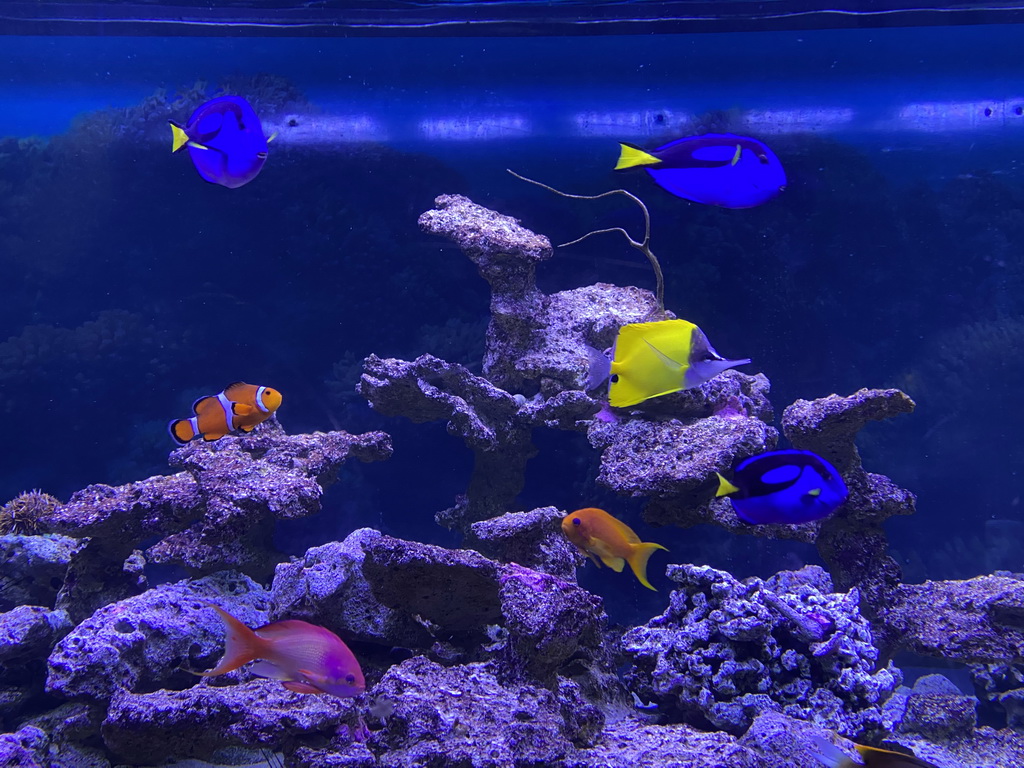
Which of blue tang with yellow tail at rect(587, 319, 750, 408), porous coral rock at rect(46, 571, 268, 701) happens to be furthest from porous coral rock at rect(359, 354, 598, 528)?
porous coral rock at rect(46, 571, 268, 701)

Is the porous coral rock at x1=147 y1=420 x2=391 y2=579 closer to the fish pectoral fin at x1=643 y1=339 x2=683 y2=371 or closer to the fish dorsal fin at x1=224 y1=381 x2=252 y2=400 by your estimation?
the fish dorsal fin at x1=224 y1=381 x2=252 y2=400

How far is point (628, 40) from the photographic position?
6.68 m

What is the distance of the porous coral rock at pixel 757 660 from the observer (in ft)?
8.23

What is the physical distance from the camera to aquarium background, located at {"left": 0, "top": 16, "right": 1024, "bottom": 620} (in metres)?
5.99

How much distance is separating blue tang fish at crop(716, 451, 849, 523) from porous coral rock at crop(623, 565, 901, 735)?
2.69ft

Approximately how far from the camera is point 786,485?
2162 mm

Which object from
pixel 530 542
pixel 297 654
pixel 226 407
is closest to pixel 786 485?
pixel 530 542

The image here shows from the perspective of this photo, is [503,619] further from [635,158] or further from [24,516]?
[24,516]

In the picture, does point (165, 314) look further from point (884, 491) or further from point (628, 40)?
point (884, 491)

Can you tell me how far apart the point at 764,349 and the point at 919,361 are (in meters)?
2.11

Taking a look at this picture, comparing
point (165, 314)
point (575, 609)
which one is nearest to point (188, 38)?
point (165, 314)

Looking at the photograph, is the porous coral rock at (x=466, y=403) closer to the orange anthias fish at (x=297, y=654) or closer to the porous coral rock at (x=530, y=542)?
the porous coral rock at (x=530, y=542)

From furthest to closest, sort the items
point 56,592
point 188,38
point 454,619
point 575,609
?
point 188,38
point 56,592
point 454,619
point 575,609

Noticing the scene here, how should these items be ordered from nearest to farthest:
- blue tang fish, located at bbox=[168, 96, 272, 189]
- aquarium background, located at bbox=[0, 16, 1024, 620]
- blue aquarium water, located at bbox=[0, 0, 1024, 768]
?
blue tang fish, located at bbox=[168, 96, 272, 189]
blue aquarium water, located at bbox=[0, 0, 1024, 768]
aquarium background, located at bbox=[0, 16, 1024, 620]
